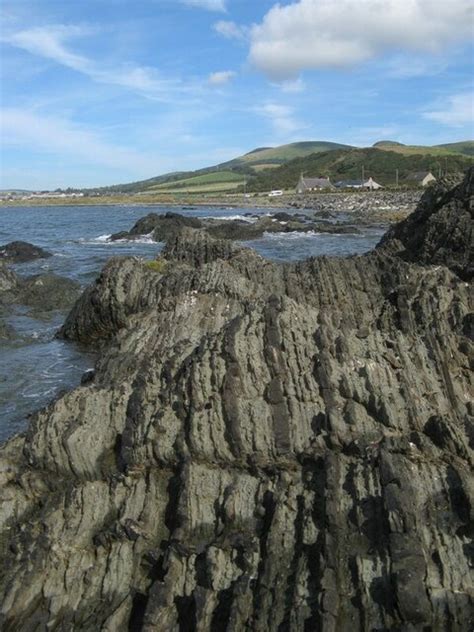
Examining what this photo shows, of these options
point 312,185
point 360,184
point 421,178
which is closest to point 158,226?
point 421,178

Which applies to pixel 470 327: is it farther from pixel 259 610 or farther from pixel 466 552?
pixel 259 610

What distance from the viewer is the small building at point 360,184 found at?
428ft

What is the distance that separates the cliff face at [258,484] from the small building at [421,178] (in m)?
118

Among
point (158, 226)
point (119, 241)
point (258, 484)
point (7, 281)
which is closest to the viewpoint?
point (258, 484)

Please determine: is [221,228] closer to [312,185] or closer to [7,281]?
[7,281]

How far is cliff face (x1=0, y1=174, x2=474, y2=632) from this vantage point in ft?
19.0

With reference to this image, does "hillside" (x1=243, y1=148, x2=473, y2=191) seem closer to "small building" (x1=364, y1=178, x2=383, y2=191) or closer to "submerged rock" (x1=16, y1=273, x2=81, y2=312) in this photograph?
"small building" (x1=364, y1=178, x2=383, y2=191)

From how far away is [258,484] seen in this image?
7184mm

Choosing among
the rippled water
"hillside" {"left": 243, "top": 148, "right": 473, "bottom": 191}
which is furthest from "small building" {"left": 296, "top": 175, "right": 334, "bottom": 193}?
the rippled water

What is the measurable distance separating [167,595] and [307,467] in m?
2.10

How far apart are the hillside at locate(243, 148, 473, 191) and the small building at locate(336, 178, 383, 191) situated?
225 inches

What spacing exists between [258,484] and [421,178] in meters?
130

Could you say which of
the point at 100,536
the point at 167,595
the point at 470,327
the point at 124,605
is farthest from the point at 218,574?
the point at 470,327

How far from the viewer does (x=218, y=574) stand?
614cm
